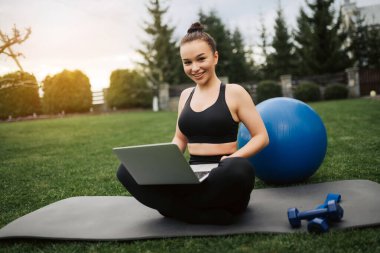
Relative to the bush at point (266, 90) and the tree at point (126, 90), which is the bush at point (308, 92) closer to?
the bush at point (266, 90)

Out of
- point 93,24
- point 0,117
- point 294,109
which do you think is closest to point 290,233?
point 294,109

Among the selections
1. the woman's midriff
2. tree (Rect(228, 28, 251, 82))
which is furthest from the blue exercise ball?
tree (Rect(228, 28, 251, 82))

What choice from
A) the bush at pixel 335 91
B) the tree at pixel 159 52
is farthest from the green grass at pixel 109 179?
the tree at pixel 159 52

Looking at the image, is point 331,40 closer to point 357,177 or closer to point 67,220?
point 357,177

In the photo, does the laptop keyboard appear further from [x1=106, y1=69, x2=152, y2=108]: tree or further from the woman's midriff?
[x1=106, y1=69, x2=152, y2=108]: tree

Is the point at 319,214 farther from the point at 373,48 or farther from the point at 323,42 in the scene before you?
the point at 373,48

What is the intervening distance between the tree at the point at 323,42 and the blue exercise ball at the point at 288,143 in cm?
2430

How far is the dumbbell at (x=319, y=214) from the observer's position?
7.90 ft

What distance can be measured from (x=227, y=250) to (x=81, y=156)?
538 cm

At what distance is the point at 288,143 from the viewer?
354cm

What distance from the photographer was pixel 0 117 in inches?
909

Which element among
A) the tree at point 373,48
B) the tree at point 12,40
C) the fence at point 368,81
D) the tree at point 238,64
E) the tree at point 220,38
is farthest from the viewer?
the tree at point 238,64

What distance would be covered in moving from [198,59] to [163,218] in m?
1.31

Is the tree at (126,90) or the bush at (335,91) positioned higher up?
the tree at (126,90)
